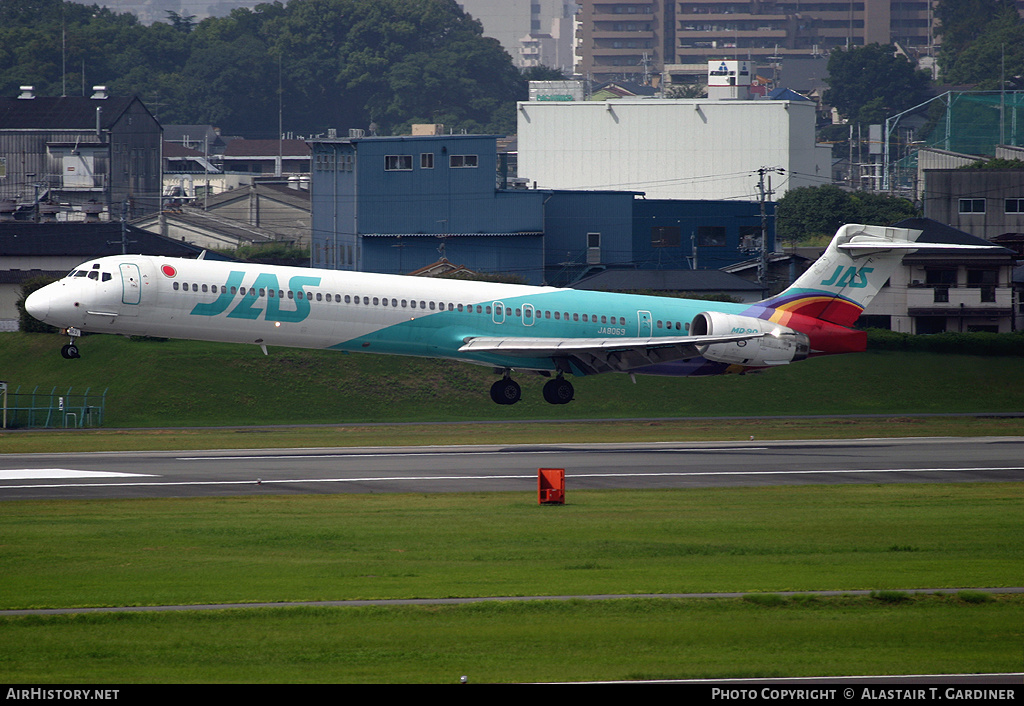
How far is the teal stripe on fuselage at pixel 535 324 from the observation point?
45125mm

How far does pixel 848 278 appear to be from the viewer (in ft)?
162

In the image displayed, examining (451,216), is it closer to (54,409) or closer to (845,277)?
(54,409)

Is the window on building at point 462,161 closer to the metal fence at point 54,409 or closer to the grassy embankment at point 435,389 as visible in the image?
the grassy embankment at point 435,389

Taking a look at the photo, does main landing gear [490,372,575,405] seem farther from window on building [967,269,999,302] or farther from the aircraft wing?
window on building [967,269,999,302]

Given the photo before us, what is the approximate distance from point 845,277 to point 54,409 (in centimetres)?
3642

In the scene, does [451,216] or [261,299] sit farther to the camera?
[451,216]

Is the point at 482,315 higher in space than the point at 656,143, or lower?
lower

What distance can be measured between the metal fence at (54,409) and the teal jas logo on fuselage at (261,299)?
1604 centimetres

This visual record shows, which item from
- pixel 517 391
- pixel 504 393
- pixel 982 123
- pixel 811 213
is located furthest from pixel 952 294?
pixel 982 123

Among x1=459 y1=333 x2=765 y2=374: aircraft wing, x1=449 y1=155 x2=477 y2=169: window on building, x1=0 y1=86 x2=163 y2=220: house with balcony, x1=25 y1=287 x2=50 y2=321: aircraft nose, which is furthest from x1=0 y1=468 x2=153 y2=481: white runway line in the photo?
x1=0 y1=86 x2=163 y2=220: house with balcony

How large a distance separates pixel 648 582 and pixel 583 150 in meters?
111

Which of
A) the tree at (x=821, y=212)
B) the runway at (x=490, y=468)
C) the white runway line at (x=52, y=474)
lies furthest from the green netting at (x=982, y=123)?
the white runway line at (x=52, y=474)

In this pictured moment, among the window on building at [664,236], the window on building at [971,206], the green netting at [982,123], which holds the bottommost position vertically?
the window on building at [664,236]

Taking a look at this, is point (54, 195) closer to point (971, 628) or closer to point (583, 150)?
point (583, 150)
